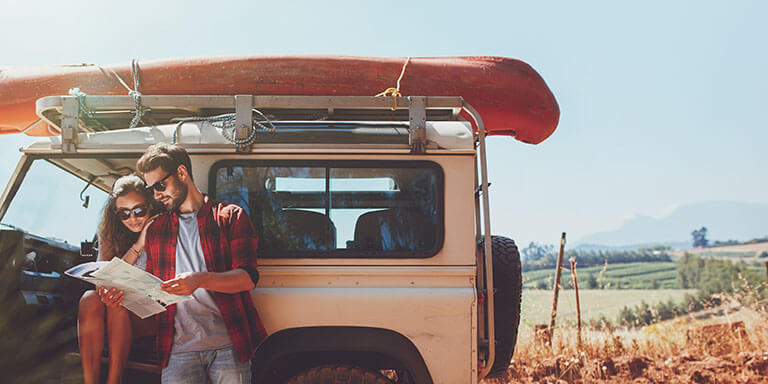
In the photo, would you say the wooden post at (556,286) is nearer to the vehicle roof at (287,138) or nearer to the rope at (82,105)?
the vehicle roof at (287,138)

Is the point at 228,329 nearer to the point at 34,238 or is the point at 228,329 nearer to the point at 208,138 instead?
the point at 208,138

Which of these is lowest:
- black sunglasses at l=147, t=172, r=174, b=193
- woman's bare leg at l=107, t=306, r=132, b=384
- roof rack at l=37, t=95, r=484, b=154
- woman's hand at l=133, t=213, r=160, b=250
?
woman's bare leg at l=107, t=306, r=132, b=384

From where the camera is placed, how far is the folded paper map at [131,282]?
110 inches

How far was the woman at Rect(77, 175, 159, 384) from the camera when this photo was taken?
10.7 feet

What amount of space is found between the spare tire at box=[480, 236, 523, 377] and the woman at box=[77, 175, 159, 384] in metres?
2.07

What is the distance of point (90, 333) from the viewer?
3270 millimetres

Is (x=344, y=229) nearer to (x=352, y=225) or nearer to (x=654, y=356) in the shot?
(x=352, y=225)

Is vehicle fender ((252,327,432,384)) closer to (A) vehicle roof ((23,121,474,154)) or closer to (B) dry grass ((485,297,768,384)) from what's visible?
(A) vehicle roof ((23,121,474,154))

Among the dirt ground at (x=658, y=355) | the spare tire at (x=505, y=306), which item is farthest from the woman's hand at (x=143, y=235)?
the dirt ground at (x=658, y=355)

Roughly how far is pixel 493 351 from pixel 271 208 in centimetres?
158

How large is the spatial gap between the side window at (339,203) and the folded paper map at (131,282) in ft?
2.66

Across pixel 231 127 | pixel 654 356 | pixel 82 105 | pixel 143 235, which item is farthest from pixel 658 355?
pixel 82 105

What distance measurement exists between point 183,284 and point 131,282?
0.25 metres

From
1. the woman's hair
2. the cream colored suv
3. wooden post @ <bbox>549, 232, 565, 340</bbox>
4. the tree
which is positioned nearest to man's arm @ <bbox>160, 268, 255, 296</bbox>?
the cream colored suv
